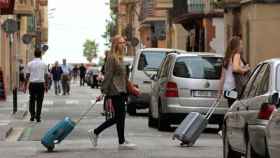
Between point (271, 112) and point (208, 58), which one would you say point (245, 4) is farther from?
point (271, 112)

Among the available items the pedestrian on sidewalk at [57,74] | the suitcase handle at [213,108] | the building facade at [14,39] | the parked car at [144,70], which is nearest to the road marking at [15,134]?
the suitcase handle at [213,108]

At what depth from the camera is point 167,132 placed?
21.6 meters

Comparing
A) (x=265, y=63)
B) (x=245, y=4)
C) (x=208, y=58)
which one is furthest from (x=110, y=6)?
(x=265, y=63)

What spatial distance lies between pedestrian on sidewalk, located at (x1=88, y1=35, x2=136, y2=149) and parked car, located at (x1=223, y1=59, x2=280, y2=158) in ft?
10.9

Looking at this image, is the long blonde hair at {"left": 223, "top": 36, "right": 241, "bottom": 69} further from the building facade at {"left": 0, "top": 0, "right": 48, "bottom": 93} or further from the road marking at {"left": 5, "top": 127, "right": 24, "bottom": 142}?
the building facade at {"left": 0, "top": 0, "right": 48, "bottom": 93}

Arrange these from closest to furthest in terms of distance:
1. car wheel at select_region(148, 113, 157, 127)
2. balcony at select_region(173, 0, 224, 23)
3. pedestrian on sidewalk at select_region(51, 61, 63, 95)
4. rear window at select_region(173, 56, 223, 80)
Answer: rear window at select_region(173, 56, 223, 80), car wheel at select_region(148, 113, 157, 127), balcony at select_region(173, 0, 224, 23), pedestrian on sidewalk at select_region(51, 61, 63, 95)

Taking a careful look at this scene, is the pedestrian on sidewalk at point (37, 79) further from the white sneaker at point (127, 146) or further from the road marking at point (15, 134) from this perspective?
the white sneaker at point (127, 146)

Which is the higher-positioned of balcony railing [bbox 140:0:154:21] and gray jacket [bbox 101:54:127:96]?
balcony railing [bbox 140:0:154:21]

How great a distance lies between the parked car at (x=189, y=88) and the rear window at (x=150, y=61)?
272 inches

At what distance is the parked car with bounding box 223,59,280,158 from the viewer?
10.4 meters

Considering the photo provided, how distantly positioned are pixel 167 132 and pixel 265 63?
30.4 ft

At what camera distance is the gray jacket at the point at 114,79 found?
17.2 meters

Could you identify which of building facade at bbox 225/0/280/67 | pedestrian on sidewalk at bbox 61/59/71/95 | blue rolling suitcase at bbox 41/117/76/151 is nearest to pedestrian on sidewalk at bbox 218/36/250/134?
blue rolling suitcase at bbox 41/117/76/151

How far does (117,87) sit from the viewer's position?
56.4ft
